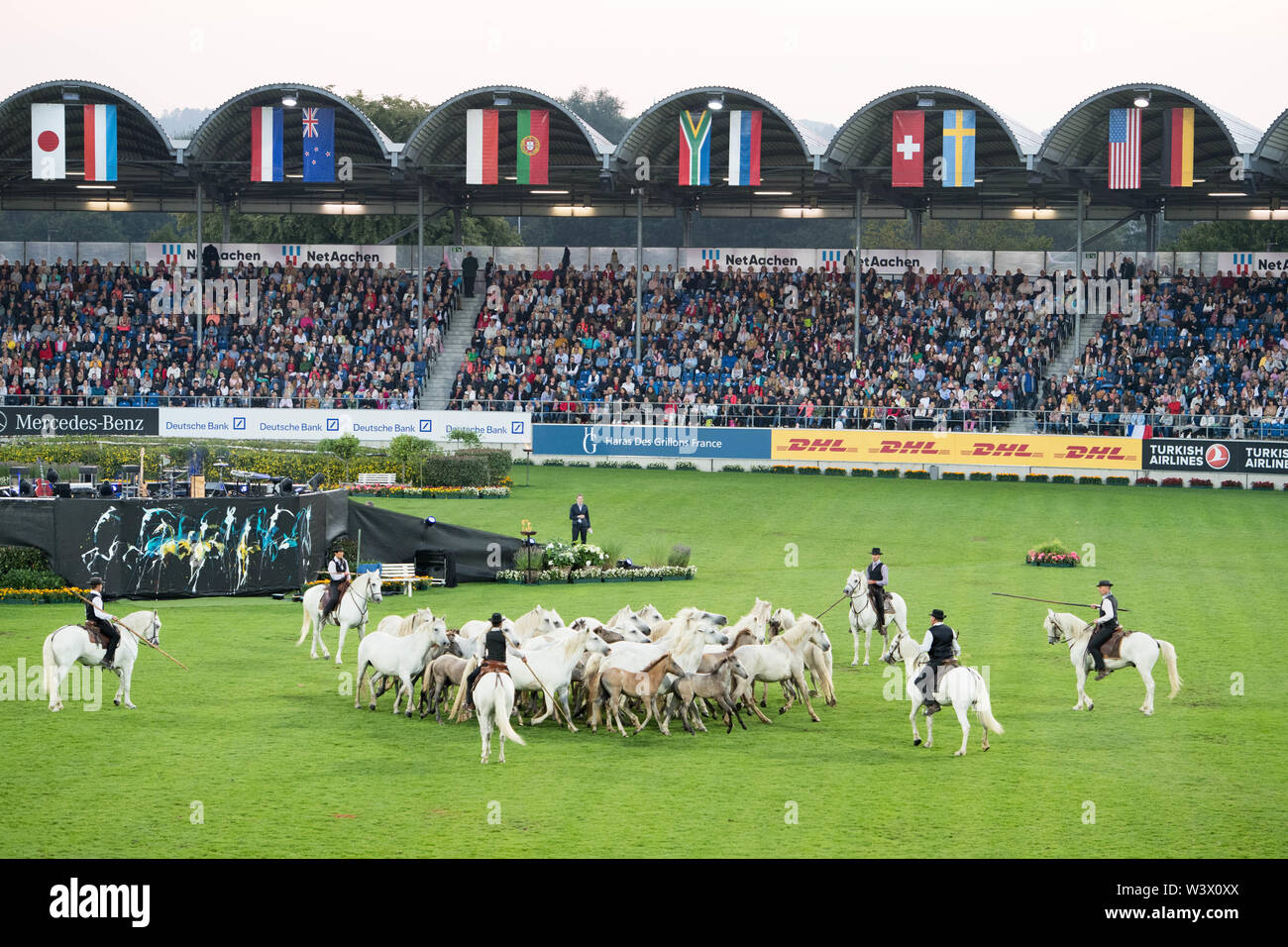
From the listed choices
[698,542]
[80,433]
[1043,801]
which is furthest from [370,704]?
[80,433]

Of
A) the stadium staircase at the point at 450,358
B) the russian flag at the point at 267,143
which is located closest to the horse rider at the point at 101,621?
the stadium staircase at the point at 450,358

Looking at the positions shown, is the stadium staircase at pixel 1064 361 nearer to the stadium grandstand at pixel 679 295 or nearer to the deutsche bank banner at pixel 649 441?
the stadium grandstand at pixel 679 295

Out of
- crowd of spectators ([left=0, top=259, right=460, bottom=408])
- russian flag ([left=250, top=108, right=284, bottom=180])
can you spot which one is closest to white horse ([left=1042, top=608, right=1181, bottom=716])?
crowd of spectators ([left=0, top=259, right=460, bottom=408])

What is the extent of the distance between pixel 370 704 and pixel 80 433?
4216 centimetres

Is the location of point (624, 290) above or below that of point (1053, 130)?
below

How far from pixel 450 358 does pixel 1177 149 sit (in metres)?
32.5

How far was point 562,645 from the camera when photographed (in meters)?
20.3

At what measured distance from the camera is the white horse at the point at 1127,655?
69.5 ft

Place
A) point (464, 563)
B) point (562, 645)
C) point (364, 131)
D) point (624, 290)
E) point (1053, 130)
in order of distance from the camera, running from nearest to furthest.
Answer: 1. point (562, 645)
2. point (464, 563)
3. point (1053, 130)
4. point (364, 131)
5. point (624, 290)

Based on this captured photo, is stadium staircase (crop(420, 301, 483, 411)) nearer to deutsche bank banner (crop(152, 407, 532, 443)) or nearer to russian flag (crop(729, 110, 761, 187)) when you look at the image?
deutsche bank banner (crop(152, 407, 532, 443))

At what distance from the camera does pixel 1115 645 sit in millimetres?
21406

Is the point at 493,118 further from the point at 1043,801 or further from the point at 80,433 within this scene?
the point at 1043,801

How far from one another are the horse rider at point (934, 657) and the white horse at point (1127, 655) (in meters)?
3.21

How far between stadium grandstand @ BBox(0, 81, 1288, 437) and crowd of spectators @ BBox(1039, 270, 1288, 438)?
0.12 m
